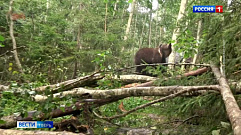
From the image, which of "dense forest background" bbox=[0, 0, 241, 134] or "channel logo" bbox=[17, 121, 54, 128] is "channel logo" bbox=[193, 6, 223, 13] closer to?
"dense forest background" bbox=[0, 0, 241, 134]

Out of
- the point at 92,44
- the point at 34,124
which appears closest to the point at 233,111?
the point at 34,124

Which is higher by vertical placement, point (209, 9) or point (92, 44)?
point (209, 9)

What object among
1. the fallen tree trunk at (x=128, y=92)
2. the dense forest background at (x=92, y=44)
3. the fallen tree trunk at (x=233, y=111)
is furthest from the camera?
the dense forest background at (x=92, y=44)

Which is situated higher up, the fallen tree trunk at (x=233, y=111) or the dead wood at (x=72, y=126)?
the fallen tree trunk at (x=233, y=111)

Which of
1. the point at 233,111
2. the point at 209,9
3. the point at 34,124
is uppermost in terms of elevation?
the point at 209,9

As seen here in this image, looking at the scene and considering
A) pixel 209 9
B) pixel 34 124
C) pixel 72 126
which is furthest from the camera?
pixel 209 9

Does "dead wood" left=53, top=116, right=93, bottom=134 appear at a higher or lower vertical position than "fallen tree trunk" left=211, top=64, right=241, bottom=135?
lower

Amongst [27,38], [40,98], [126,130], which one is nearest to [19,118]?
[40,98]

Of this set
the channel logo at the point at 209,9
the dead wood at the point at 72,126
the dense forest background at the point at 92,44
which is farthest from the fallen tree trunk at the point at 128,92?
the channel logo at the point at 209,9

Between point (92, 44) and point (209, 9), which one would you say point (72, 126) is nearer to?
point (209, 9)

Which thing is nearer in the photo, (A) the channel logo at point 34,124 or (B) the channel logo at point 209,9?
(A) the channel logo at point 34,124

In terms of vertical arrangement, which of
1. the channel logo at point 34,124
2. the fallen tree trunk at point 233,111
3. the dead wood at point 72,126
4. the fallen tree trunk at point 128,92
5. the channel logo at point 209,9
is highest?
the channel logo at point 209,9

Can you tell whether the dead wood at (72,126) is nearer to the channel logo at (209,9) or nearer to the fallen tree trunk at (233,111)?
the fallen tree trunk at (233,111)

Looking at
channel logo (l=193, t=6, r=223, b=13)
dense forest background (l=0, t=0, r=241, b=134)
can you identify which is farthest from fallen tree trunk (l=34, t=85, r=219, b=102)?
channel logo (l=193, t=6, r=223, b=13)
